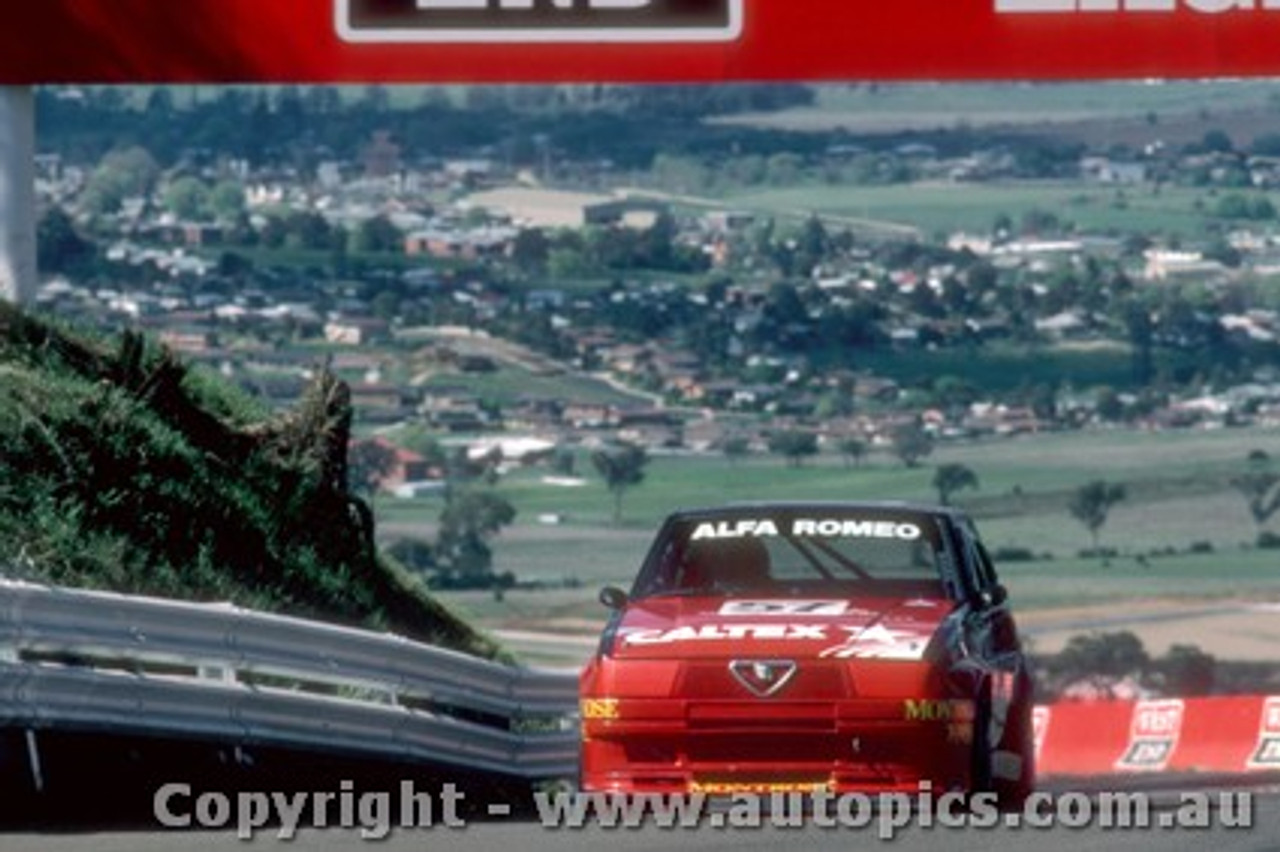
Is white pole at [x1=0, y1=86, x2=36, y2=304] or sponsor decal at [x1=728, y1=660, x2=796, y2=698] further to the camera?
white pole at [x1=0, y1=86, x2=36, y2=304]

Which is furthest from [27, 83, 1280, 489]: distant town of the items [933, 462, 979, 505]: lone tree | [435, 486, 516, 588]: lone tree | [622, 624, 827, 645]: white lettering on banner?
[622, 624, 827, 645]: white lettering on banner

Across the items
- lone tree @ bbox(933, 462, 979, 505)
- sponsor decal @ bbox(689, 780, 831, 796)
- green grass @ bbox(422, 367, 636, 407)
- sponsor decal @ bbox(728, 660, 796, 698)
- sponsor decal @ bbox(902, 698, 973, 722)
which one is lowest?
lone tree @ bbox(933, 462, 979, 505)

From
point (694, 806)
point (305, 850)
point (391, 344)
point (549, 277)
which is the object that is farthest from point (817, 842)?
point (549, 277)

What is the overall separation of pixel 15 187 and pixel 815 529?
21.2 feet

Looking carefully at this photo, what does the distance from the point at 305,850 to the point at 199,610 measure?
2234mm

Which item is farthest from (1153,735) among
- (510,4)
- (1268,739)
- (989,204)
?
(989,204)

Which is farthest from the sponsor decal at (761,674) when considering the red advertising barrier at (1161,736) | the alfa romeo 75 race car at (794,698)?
the red advertising barrier at (1161,736)

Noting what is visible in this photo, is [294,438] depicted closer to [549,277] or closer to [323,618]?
[323,618]

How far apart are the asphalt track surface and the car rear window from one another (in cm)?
146

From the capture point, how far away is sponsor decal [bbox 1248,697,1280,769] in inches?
1226

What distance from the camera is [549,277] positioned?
64125mm

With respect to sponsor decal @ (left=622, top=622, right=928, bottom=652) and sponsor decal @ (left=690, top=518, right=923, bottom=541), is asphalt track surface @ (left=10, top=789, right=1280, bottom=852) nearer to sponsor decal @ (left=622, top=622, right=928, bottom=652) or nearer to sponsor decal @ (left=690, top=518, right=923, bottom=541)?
sponsor decal @ (left=622, top=622, right=928, bottom=652)

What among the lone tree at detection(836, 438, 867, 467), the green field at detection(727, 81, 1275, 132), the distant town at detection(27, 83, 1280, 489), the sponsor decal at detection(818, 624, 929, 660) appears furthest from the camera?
the green field at detection(727, 81, 1275, 132)

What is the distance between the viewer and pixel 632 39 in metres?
20.7
